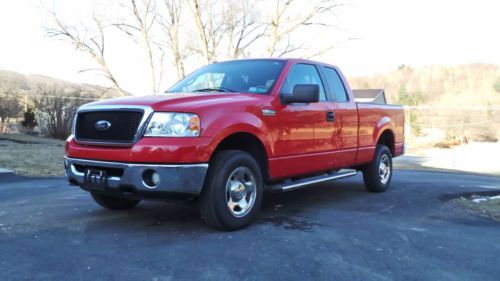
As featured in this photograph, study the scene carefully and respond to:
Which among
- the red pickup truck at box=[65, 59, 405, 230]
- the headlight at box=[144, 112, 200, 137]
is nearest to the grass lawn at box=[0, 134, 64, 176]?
the red pickup truck at box=[65, 59, 405, 230]

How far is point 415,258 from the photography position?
413 cm

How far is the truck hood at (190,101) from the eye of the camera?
15.3ft

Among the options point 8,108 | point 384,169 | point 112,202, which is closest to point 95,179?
point 112,202

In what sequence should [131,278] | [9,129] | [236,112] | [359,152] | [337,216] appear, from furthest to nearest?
1. [9,129]
2. [359,152]
3. [337,216]
4. [236,112]
5. [131,278]

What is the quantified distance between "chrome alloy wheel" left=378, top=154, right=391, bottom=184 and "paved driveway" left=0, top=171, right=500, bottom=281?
118 cm

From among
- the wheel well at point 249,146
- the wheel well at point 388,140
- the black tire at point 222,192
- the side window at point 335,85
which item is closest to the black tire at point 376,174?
the wheel well at point 388,140

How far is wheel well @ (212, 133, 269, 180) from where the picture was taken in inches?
203

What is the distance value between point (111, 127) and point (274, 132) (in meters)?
1.76

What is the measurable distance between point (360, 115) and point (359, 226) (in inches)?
95.5

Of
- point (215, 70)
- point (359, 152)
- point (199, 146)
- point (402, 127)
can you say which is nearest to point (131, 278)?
point (199, 146)

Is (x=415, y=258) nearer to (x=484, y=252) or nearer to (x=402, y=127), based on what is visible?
(x=484, y=252)

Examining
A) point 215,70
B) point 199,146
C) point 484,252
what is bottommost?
point 484,252

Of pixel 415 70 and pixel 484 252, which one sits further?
pixel 415 70

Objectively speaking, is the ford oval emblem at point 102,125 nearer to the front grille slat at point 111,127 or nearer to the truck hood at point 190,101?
the front grille slat at point 111,127
